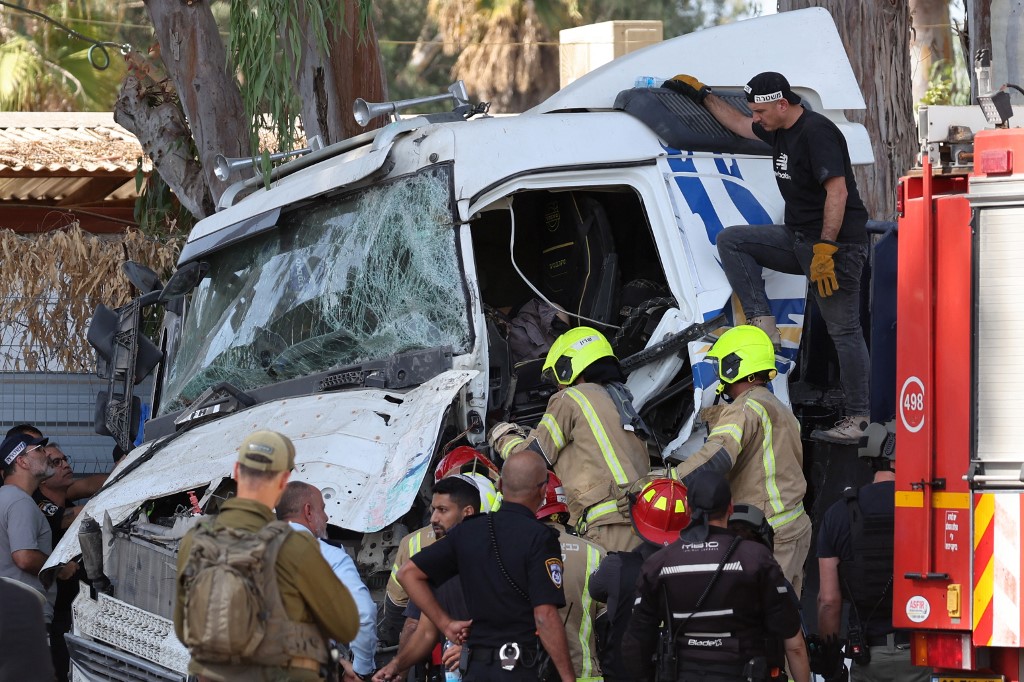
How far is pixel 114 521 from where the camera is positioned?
6.93m

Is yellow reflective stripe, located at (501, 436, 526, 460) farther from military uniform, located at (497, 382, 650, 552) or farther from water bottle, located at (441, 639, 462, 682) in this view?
water bottle, located at (441, 639, 462, 682)

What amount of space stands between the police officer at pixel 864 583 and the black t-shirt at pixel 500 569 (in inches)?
50.1

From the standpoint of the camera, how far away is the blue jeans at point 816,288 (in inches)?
283

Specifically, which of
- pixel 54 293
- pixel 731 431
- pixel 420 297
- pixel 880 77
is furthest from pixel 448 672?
pixel 880 77

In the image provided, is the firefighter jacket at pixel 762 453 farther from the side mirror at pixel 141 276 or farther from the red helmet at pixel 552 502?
the side mirror at pixel 141 276

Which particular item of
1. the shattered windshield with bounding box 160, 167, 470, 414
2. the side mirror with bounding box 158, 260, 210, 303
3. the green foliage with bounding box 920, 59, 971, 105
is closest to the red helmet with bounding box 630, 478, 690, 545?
the shattered windshield with bounding box 160, 167, 470, 414

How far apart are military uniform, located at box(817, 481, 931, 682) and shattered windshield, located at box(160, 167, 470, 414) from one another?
1.84 m

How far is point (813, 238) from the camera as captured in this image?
24.4 ft

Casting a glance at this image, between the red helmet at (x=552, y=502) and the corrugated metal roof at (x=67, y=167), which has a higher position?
the corrugated metal roof at (x=67, y=167)

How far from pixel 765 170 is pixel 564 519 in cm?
247

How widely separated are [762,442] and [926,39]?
601 inches

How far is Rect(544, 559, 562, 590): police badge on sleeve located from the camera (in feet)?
17.8

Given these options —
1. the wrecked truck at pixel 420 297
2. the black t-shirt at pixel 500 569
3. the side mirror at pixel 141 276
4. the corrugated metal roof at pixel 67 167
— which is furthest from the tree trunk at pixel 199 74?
the black t-shirt at pixel 500 569

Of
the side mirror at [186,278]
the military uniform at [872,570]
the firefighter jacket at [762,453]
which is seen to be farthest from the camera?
the side mirror at [186,278]
